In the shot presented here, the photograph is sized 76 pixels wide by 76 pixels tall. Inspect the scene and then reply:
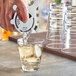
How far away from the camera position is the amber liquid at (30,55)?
0.68 m

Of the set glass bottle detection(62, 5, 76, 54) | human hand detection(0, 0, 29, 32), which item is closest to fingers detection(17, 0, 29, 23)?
human hand detection(0, 0, 29, 32)

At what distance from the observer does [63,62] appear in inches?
31.0

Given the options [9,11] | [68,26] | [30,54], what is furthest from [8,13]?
[68,26]

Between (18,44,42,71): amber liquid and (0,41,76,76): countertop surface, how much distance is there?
0.03m

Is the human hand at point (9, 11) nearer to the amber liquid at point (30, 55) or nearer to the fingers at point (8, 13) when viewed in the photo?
the fingers at point (8, 13)

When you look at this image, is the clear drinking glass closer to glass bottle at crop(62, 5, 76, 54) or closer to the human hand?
the human hand

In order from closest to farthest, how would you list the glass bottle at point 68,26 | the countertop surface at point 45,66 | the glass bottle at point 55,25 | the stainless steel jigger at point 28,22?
the countertop surface at point 45,66 < the stainless steel jigger at point 28,22 < the glass bottle at point 68,26 < the glass bottle at point 55,25

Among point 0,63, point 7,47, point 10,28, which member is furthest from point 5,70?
point 7,47

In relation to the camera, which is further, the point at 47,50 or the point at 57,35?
the point at 57,35

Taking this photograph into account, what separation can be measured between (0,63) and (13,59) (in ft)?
0.22

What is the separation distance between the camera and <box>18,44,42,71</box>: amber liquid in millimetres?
678

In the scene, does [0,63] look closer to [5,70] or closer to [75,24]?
[5,70]

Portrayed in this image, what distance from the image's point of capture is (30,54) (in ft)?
2.22

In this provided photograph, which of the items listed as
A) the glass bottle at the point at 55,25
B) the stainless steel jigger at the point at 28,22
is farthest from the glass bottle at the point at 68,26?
the stainless steel jigger at the point at 28,22
